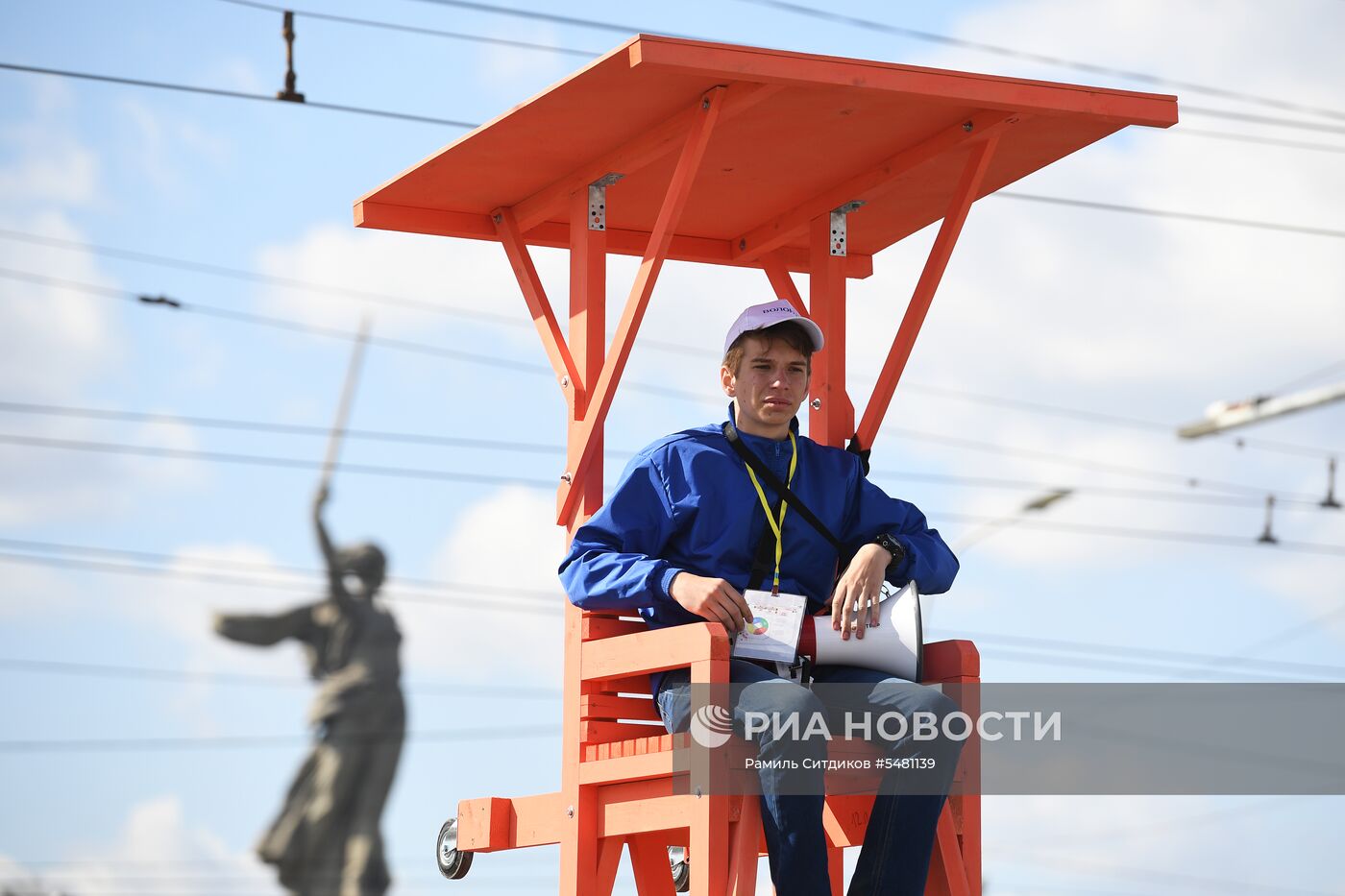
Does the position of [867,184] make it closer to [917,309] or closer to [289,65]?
[917,309]

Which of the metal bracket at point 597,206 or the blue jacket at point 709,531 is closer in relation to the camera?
the blue jacket at point 709,531

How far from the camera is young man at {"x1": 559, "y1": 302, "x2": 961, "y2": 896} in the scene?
5758 mm

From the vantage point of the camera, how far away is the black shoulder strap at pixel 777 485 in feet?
21.2

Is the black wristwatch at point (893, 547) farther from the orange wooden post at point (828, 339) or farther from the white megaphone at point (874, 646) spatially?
the orange wooden post at point (828, 339)

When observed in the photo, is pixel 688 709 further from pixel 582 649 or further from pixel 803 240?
pixel 803 240

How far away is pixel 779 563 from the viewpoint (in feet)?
21.0

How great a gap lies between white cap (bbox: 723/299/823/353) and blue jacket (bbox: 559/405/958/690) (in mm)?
299

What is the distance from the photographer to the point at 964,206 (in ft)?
23.5

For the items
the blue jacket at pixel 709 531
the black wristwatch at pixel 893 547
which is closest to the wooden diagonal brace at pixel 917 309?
the blue jacket at pixel 709 531

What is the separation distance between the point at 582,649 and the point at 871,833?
3.87ft

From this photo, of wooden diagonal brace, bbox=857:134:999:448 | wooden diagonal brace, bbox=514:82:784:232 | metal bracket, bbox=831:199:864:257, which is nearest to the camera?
wooden diagonal brace, bbox=514:82:784:232

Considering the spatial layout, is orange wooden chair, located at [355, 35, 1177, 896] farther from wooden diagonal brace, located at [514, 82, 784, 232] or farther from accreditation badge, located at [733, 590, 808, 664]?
accreditation badge, located at [733, 590, 808, 664]

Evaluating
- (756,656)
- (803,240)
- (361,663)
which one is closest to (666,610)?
(756,656)

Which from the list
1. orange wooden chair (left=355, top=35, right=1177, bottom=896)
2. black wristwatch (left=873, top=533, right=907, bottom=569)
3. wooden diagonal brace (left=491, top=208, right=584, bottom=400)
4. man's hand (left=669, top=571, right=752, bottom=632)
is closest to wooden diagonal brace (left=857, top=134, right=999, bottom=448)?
orange wooden chair (left=355, top=35, right=1177, bottom=896)
